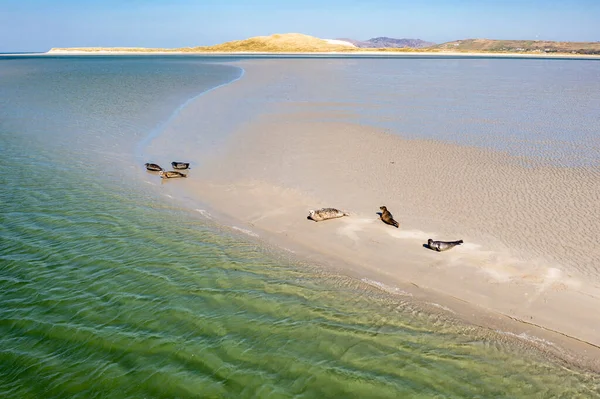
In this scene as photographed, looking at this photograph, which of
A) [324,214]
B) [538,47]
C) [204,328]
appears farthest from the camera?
[538,47]

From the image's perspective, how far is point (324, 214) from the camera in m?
9.88

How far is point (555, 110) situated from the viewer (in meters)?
24.9

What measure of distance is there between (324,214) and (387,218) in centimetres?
141

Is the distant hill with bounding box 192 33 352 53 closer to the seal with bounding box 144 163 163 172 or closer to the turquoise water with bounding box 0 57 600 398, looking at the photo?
the seal with bounding box 144 163 163 172

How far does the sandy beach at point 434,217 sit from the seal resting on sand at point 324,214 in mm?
173

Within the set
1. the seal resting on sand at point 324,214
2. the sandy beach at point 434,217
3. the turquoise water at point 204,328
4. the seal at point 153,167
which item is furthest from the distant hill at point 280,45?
the turquoise water at point 204,328

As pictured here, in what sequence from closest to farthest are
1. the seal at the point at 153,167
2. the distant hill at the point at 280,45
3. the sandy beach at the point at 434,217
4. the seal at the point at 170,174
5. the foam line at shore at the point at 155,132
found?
the sandy beach at the point at 434,217 < the seal at the point at 170,174 < the seal at the point at 153,167 < the foam line at shore at the point at 155,132 < the distant hill at the point at 280,45

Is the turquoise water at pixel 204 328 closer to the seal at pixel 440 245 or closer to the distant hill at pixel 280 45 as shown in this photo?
the seal at pixel 440 245

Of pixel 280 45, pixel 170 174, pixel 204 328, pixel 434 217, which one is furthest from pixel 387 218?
pixel 280 45

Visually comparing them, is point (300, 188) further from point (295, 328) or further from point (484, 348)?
point (484, 348)

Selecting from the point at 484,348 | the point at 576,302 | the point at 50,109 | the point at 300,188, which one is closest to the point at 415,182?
the point at 300,188

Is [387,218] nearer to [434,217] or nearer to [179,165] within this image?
[434,217]

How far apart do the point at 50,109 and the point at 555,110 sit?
1149 inches

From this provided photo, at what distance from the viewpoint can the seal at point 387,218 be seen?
9508 mm
